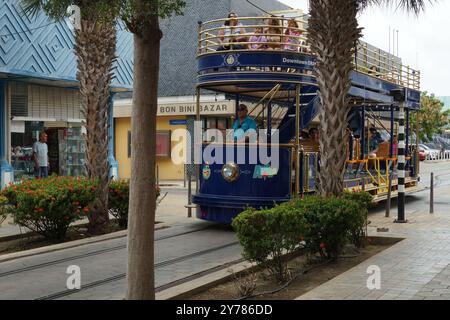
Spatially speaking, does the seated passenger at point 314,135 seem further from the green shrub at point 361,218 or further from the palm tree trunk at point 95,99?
the palm tree trunk at point 95,99

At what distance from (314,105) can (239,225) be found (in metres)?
6.80

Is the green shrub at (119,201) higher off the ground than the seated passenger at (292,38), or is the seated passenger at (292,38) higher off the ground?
the seated passenger at (292,38)

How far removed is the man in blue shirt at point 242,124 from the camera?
12.9 metres

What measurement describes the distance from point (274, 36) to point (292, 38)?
510 millimetres

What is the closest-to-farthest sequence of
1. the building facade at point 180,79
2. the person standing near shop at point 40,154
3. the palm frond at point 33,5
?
the palm frond at point 33,5
the person standing near shop at point 40,154
the building facade at point 180,79

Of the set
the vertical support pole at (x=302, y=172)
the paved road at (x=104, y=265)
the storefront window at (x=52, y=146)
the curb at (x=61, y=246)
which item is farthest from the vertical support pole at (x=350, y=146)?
the storefront window at (x=52, y=146)

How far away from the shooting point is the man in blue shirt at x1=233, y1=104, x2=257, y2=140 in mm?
12906

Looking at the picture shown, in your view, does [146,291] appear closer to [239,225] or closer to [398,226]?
[239,225]

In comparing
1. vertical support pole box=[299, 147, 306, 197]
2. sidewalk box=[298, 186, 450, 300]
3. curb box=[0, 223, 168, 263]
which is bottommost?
curb box=[0, 223, 168, 263]

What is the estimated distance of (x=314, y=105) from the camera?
45.3ft

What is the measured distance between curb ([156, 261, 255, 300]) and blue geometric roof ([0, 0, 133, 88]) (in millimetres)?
10879

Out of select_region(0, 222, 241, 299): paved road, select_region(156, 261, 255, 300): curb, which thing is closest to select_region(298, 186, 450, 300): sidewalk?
select_region(156, 261, 255, 300): curb

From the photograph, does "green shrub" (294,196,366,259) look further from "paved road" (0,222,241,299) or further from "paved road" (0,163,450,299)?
"paved road" (0,222,241,299)

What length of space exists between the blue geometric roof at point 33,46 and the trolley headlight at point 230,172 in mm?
7400
